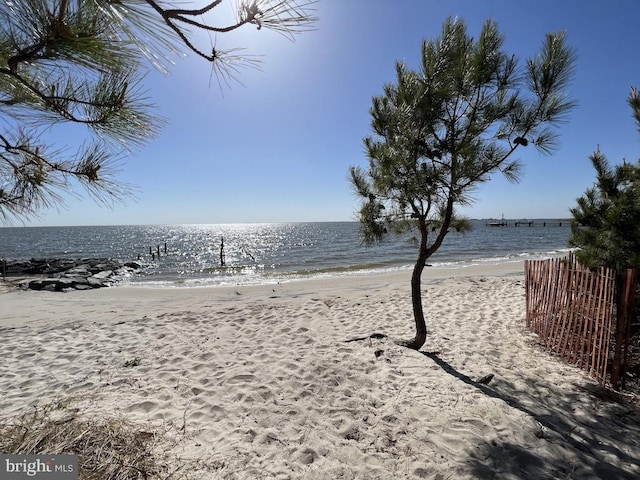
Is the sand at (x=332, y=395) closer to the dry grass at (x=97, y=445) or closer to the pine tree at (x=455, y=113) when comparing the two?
the dry grass at (x=97, y=445)

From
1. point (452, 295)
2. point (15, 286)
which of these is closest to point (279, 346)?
point (452, 295)

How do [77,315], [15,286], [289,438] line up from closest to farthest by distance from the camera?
[289,438] → [77,315] → [15,286]

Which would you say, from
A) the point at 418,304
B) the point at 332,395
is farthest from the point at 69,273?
the point at 418,304

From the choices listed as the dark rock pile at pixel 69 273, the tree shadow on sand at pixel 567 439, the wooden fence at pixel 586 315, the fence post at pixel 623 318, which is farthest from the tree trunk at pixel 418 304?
the dark rock pile at pixel 69 273

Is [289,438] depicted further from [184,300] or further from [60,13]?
[184,300]

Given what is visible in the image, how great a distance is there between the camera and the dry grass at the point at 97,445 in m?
2.41

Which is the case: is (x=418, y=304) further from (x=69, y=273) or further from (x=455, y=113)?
(x=69, y=273)

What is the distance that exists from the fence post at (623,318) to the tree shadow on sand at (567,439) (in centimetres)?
33

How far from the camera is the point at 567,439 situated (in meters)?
3.23

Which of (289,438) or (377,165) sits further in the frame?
(377,165)

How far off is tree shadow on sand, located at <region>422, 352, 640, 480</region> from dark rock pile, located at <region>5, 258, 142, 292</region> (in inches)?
721

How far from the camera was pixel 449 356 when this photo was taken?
5223mm

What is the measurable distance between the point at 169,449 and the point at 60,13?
3.26m

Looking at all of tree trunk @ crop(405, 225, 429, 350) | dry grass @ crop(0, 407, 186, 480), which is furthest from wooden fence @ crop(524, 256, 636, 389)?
dry grass @ crop(0, 407, 186, 480)
